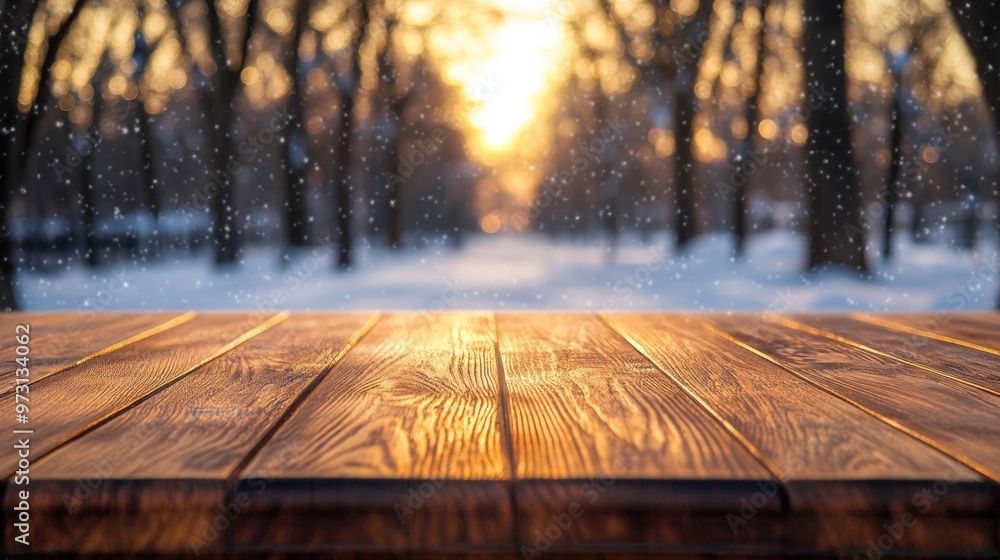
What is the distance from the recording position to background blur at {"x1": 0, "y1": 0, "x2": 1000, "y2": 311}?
382 inches

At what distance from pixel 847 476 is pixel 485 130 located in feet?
60.9

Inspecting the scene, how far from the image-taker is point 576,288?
1267 centimetres

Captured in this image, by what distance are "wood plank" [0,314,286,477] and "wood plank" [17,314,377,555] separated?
0.05m

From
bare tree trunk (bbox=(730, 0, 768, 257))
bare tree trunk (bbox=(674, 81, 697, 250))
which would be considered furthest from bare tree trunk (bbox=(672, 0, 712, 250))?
bare tree trunk (bbox=(730, 0, 768, 257))

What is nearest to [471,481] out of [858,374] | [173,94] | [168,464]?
[168,464]

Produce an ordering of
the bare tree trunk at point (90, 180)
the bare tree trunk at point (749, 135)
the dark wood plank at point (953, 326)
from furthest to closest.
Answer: the bare tree trunk at point (90, 180) < the bare tree trunk at point (749, 135) < the dark wood plank at point (953, 326)

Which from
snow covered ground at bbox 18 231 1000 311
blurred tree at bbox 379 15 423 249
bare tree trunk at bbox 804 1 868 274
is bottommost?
snow covered ground at bbox 18 231 1000 311

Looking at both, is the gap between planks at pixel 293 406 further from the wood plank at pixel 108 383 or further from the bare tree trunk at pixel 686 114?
the bare tree trunk at pixel 686 114

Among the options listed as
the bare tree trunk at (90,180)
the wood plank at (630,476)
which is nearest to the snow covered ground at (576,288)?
the bare tree trunk at (90,180)

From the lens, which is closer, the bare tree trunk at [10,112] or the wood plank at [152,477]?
the wood plank at [152,477]

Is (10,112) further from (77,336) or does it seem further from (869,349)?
(869,349)

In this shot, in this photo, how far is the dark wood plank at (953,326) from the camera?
2.00 m

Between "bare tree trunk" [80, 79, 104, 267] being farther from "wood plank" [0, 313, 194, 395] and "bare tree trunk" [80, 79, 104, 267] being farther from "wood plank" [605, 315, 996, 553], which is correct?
"wood plank" [605, 315, 996, 553]

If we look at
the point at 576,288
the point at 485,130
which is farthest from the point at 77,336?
the point at 485,130
